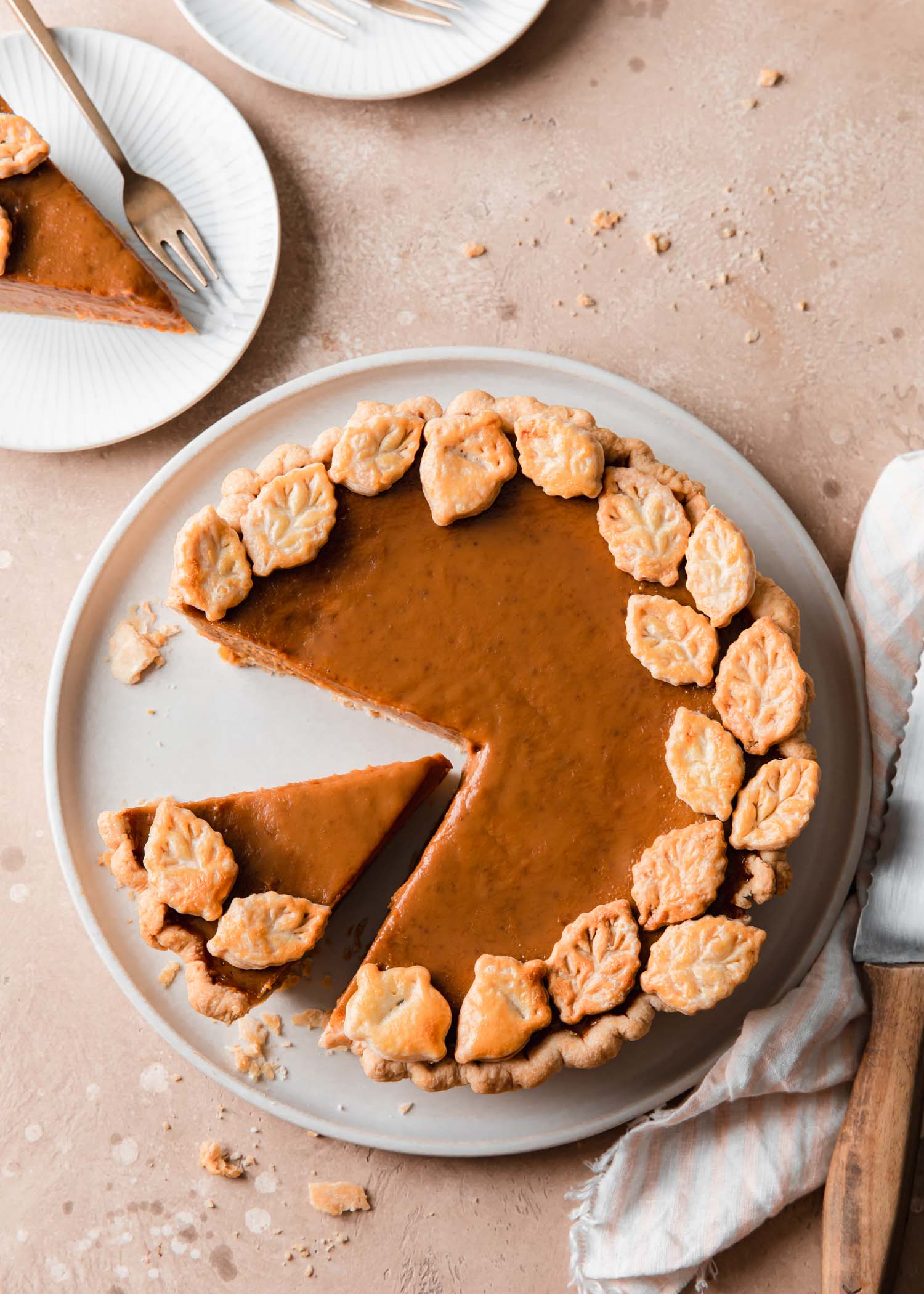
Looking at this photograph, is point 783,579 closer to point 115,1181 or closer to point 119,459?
point 119,459

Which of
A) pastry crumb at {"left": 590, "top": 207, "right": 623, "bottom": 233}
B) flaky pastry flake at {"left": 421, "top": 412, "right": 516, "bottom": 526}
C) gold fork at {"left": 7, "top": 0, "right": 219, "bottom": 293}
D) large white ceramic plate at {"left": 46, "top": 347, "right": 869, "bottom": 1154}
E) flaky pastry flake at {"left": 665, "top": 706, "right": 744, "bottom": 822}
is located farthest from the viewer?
pastry crumb at {"left": 590, "top": 207, "right": 623, "bottom": 233}

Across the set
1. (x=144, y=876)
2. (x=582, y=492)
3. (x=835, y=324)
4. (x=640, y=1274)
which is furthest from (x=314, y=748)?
(x=835, y=324)

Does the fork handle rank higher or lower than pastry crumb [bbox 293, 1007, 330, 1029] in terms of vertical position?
higher

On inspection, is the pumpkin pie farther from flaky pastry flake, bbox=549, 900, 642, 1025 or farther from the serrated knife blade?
the serrated knife blade

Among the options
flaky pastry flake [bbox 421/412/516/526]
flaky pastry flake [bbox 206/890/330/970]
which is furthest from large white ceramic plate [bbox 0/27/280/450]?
flaky pastry flake [bbox 206/890/330/970]

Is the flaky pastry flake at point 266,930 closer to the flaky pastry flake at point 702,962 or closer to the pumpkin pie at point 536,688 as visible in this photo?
the pumpkin pie at point 536,688
